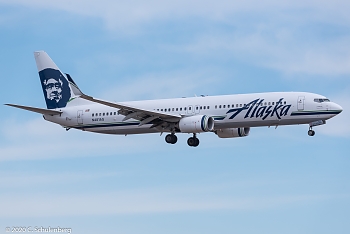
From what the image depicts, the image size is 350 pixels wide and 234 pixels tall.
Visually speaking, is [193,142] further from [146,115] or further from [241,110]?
[241,110]

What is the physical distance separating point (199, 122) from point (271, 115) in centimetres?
586

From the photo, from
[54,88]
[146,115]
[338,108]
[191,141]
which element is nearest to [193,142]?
[191,141]

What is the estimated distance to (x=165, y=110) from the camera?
6562 cm

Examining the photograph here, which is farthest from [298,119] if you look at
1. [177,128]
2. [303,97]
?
[177,128]

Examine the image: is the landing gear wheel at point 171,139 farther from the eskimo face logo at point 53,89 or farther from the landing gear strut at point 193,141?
the eskimo face logo at point 53,89

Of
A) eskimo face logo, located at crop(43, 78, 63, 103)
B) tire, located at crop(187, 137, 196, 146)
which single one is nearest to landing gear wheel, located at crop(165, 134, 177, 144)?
→ tire, located at crop(187, 137, 196, 146)

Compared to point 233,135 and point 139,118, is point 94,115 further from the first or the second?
point 233,135

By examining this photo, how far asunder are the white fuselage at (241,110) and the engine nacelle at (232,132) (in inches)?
208

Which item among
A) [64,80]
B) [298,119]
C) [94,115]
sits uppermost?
[64,80]

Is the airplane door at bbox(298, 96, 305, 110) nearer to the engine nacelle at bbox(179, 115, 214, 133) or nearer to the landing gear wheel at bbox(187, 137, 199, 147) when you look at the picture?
the engine nacelle at bbox(179, 115, 214, 133)

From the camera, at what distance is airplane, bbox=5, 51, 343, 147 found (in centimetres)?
6094

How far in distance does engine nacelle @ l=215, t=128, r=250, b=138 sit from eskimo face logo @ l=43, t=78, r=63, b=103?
15764 mm

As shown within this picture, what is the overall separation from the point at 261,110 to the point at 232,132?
7316 millimetres

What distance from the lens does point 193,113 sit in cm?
6391
